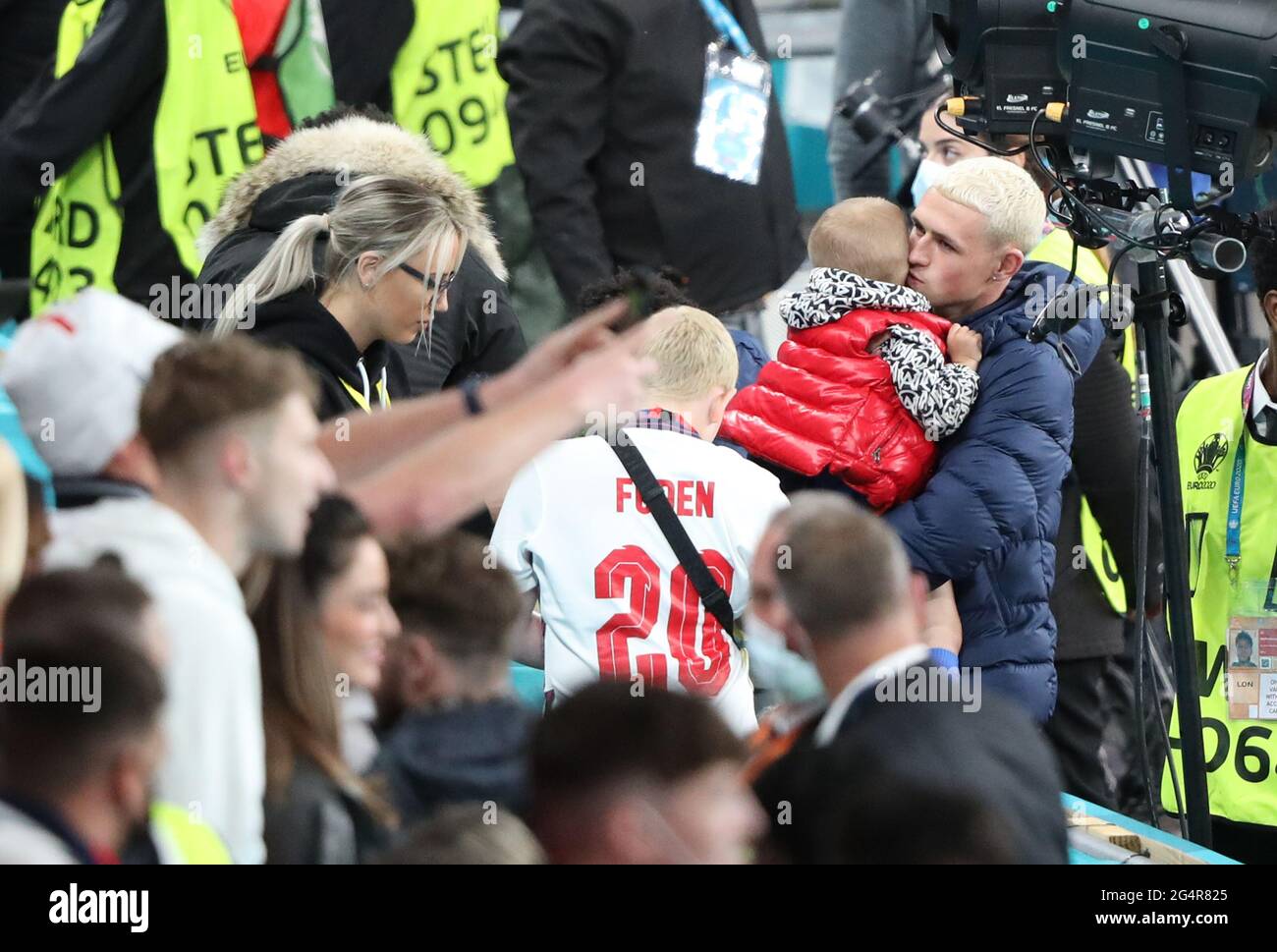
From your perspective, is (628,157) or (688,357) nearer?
(688,357)

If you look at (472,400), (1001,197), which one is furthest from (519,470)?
(1001,197)

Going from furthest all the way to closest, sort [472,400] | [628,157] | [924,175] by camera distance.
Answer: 1. [628,157]
2. [924,175]
3. [472,400]

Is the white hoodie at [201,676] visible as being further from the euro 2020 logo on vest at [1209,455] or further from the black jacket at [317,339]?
the euro 2020 logo on vest at [1209,455]

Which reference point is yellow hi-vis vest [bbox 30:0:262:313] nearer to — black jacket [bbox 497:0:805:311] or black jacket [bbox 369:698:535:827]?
black jacket [bbox 497:0:805:311]

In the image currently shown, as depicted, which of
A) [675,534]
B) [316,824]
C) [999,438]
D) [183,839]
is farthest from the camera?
[999,438]

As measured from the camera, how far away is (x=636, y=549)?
10.6 ft

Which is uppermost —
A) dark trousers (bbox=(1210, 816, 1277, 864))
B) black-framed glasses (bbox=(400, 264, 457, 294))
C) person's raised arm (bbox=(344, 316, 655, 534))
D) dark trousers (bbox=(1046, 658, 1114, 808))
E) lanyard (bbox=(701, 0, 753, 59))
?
lanyard (bbox=(701, 0, 753, 59))

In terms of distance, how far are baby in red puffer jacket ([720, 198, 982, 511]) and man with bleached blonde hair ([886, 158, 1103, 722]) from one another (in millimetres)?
64

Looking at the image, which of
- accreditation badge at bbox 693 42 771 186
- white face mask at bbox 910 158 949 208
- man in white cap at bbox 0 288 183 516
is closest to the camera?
man in white cap at bbox 0 288 183 516

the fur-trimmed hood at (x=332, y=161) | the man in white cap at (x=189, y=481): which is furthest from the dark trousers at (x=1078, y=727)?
the man in white cap at (x=189, y=481)

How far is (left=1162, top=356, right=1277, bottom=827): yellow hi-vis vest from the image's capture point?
3287 millimetres

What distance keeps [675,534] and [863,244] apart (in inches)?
28.3

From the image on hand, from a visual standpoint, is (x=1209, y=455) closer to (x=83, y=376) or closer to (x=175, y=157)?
(x=83, y=376)

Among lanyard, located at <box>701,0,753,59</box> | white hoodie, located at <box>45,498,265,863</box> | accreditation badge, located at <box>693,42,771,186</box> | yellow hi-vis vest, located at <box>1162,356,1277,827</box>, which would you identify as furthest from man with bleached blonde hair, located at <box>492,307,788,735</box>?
lanyard, located at <box>701,0,753,59</box>
